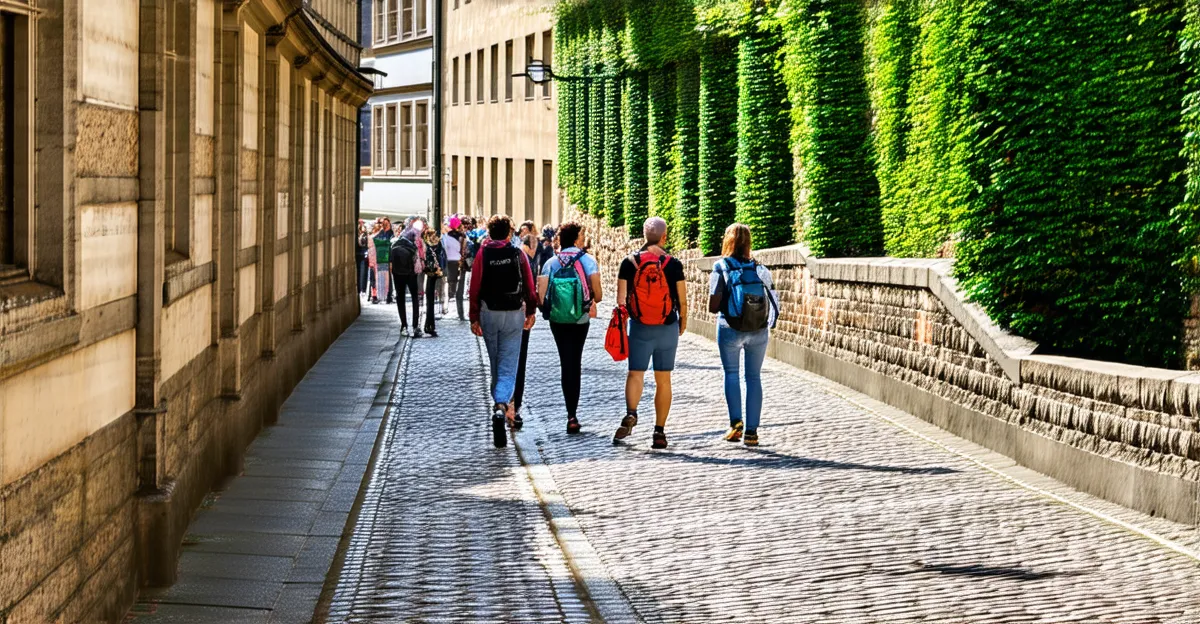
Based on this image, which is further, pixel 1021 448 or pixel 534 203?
pixel 534 203

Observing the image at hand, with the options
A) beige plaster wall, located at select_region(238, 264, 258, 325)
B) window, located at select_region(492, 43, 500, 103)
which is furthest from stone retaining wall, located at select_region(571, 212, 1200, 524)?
window, located at select_region(492, 43, 500, 103)

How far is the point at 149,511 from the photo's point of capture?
870 centimetres

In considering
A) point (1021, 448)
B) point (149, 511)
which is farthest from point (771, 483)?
point (149, 511)

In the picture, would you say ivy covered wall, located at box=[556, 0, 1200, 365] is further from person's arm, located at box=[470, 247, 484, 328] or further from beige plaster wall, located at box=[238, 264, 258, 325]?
beige plaster wall, located at box=[238, 264, 258, 325]

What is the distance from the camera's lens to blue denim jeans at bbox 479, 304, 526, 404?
14719 millimetres

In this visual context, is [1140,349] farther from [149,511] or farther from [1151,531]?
[149,511]

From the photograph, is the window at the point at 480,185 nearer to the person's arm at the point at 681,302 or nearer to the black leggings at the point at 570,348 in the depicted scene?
the black leggings at the point at 570,348

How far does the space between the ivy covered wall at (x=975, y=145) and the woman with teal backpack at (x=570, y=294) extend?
10.0ft

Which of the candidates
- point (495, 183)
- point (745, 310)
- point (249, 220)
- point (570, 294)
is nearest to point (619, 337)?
point (570, 294)

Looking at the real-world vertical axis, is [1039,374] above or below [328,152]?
below

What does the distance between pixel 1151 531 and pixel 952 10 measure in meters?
7.91

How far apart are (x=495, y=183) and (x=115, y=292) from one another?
4859 cm

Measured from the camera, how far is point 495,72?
5622 centimetres

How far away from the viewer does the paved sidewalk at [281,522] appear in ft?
27.6
